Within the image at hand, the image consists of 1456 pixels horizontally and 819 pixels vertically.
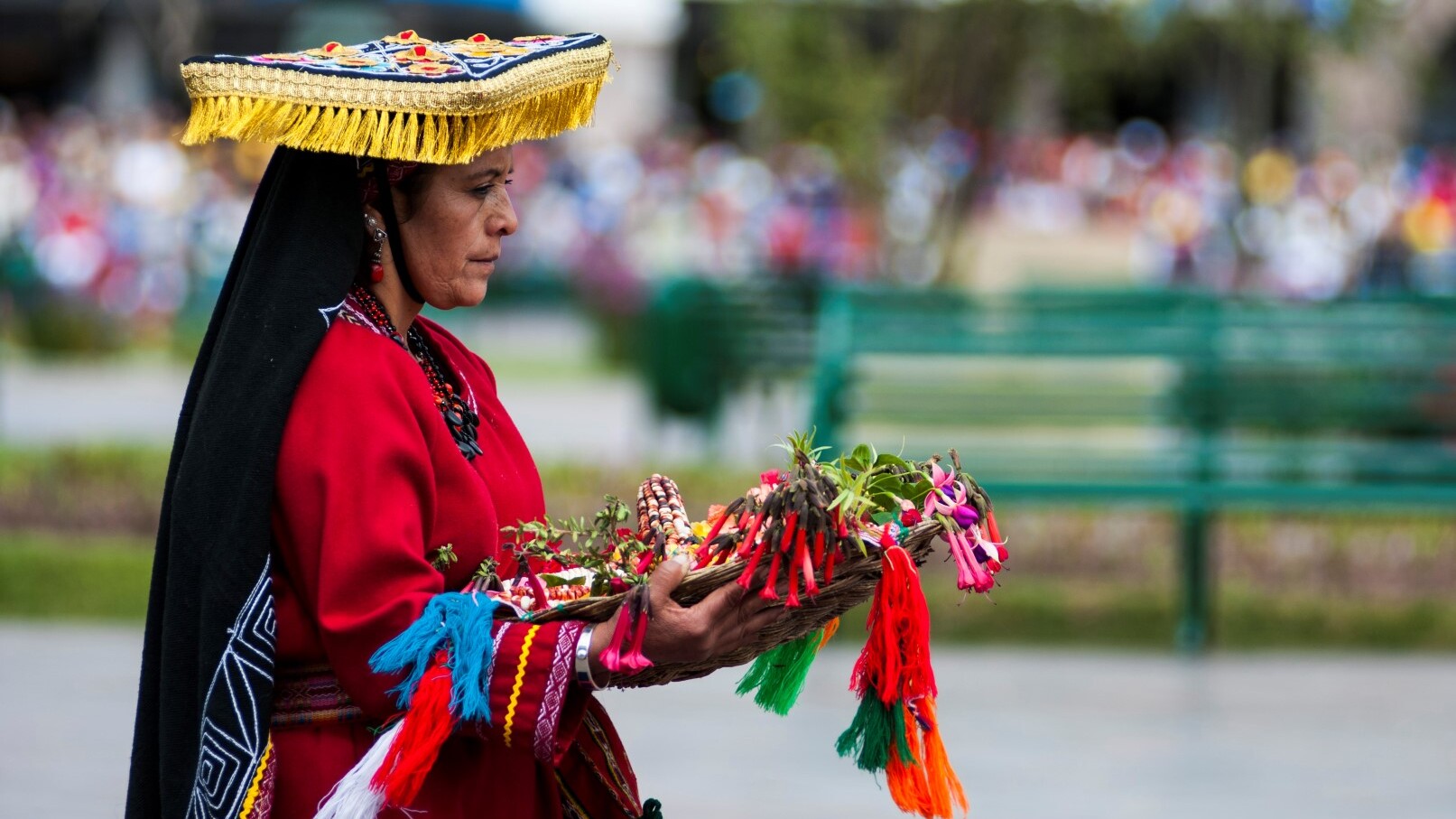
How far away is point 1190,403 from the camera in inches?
310

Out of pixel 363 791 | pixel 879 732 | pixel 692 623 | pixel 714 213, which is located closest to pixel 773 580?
pixel 692 623

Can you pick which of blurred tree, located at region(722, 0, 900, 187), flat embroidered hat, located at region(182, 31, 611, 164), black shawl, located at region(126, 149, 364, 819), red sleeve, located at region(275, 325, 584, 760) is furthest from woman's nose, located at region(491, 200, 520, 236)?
blurred tree, located at region(722, 0, 900, 187)

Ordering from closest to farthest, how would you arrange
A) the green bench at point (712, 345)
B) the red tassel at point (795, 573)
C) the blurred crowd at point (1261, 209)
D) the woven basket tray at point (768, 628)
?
1. the red tassel at point (795, 573)
2. the woven basket tray at point (768, 628)
3. the green bench at point (712, 345)
4. the blurred crowd at point (1261, 209)

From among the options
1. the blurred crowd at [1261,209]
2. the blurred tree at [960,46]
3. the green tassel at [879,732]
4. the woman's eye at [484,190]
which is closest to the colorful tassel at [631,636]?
the green tassel at [879,732]

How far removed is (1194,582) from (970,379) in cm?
128

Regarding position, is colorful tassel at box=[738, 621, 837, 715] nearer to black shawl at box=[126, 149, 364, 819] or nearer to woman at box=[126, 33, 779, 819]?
woman at box=[126, 33, 779, 819]

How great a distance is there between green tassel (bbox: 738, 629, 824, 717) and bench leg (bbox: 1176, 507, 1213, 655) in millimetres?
4758

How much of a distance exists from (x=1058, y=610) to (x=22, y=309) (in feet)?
36.8

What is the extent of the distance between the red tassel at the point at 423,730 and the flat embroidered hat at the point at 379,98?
735mm

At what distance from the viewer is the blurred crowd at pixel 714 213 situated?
19.2m

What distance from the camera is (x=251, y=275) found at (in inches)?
109

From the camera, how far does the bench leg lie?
296 inches

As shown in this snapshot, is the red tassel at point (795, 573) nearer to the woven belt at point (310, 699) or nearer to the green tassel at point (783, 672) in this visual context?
the green tassel at point (783, 672)

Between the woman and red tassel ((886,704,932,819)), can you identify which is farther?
red tassel ((886,704,932,819))
